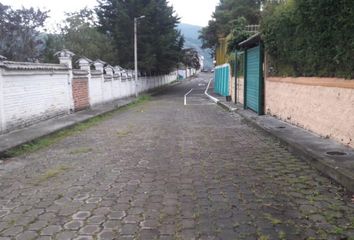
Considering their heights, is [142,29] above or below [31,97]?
above

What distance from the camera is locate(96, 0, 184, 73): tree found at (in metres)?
37.6

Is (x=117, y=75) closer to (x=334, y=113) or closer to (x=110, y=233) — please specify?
(x=334, y=113)

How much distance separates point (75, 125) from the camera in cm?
1501

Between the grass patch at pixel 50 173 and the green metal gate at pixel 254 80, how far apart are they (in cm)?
1027

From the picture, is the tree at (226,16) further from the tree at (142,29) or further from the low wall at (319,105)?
the low wall at (319,105)

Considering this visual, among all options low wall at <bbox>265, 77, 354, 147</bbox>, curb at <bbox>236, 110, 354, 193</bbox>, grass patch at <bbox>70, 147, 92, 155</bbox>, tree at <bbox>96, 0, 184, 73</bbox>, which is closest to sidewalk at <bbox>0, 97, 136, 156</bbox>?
grass patch at <bbox>70, 147, 92, 155</bbox>

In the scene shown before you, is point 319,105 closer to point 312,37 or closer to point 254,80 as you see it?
point 312,37

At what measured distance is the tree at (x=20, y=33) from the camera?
136 ft

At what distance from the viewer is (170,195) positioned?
606 cm

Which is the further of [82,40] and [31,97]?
[82,40]

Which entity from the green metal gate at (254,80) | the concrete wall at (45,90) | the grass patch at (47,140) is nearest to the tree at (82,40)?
the concrete wall at (45,90)

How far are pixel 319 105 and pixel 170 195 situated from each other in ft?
18.6

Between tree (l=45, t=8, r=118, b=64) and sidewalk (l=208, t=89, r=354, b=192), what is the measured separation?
1170 inches

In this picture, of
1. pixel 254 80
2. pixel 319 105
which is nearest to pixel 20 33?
pixel 254 80
